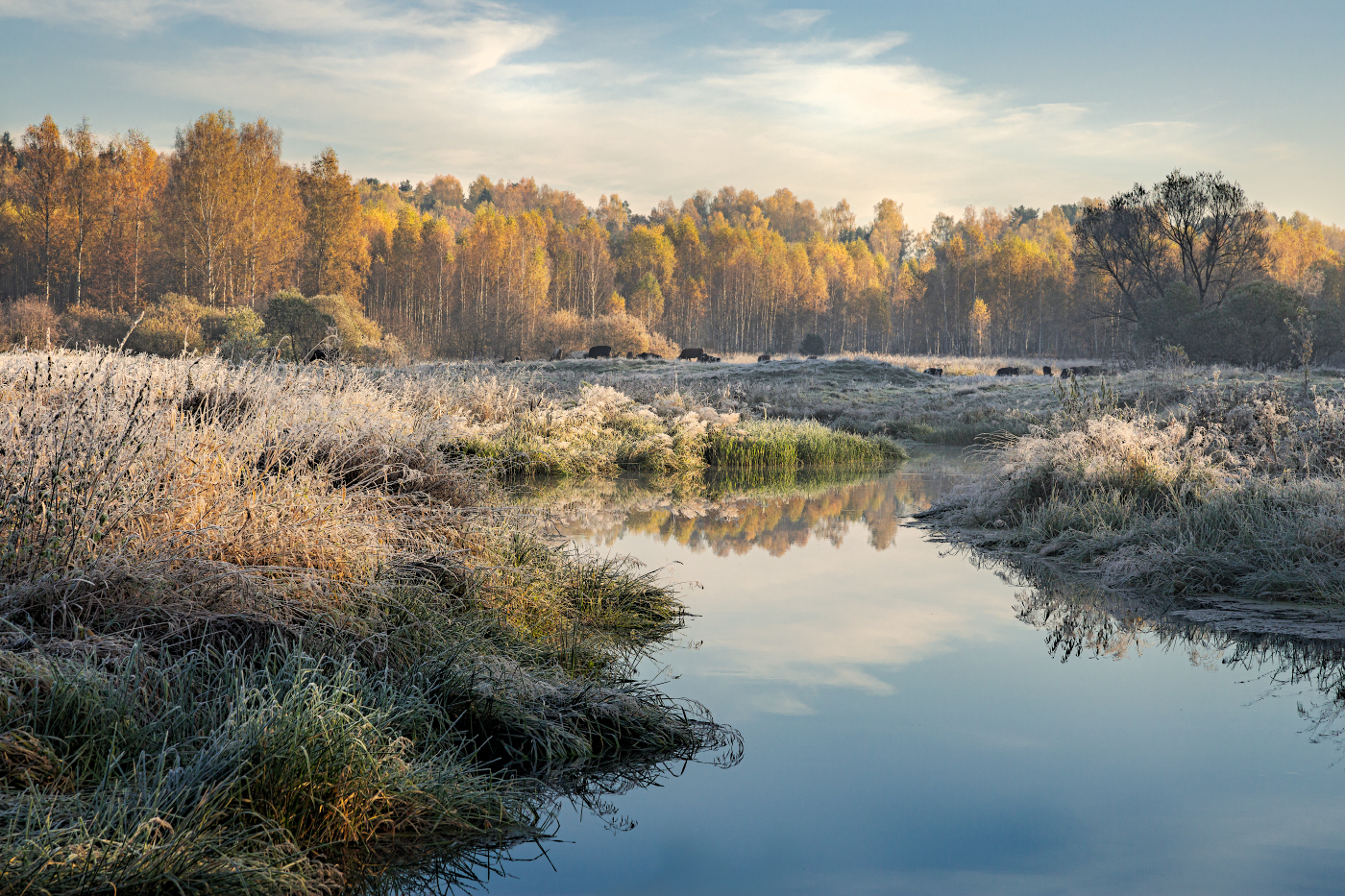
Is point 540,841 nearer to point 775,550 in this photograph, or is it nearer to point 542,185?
point 775,550

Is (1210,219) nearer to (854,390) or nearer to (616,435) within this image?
(854,390)

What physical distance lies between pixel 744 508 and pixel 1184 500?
5.03 m

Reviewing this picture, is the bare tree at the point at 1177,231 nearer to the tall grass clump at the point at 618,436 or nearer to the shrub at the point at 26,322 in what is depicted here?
the tall grass clump at the point at 618,436

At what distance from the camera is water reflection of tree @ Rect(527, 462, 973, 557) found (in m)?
9.65

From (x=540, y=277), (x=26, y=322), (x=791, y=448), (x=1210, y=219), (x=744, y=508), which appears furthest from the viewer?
(x=540, y=277)

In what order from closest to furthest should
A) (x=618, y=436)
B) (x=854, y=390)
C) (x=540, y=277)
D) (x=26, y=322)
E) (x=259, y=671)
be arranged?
1. (x=259, y=671)
2. (x=618, y=436)
3. (x=854, y=390)
4. (x=26, y=322)
5. (x=540, y=277)

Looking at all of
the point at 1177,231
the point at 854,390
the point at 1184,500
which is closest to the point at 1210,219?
the point at 1177,231

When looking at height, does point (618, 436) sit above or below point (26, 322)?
below

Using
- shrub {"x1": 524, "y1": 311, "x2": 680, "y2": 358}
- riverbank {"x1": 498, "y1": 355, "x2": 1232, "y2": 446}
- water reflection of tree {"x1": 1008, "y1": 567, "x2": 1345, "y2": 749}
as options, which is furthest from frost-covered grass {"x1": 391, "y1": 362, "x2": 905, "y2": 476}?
shrub {"x1": 524, "y1": 311, "x2": 680, "y2": 358}

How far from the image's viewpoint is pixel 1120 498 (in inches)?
354

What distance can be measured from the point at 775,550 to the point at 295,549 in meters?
5.21

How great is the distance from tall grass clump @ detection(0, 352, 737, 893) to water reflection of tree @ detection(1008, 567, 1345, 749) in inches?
97.5

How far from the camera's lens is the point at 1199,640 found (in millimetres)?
5816

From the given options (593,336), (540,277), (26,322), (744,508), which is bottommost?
(744,508)
